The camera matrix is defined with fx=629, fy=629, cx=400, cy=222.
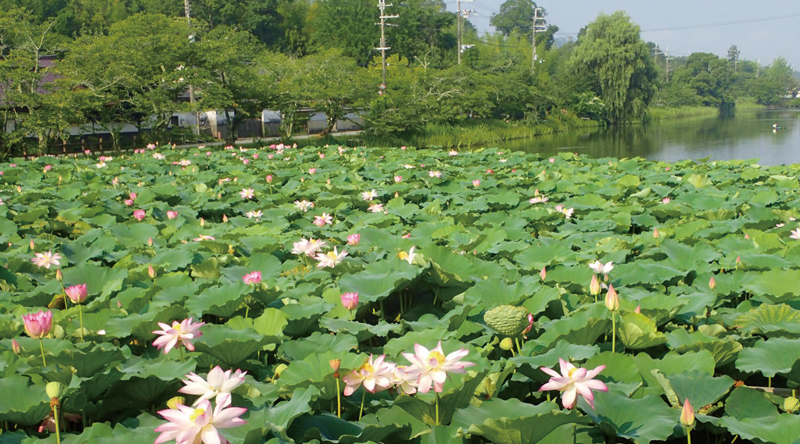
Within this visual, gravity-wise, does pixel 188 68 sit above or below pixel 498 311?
above

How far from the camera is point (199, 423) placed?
→ 1107 millimetres

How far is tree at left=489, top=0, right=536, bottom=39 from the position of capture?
106m

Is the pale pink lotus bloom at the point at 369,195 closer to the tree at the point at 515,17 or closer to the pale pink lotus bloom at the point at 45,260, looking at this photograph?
the pale pink lotus bloom at the point at 45,260

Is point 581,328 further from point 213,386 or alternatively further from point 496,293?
point 213,386

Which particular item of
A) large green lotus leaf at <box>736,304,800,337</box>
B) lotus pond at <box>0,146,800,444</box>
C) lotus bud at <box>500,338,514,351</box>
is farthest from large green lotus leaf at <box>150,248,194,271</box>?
large green lotus leaf at <box>736,304,800,337</box>

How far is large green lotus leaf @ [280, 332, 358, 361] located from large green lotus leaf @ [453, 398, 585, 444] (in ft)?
1.58

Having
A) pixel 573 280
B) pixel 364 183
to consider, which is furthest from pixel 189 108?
pixel 573 280

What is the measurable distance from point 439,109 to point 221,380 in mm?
26478

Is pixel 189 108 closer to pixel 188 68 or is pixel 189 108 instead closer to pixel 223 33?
pixel 188 68

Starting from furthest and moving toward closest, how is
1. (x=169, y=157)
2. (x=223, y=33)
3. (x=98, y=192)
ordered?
(x=223, y=33), (x=169, y=157), (x=98, y=192)

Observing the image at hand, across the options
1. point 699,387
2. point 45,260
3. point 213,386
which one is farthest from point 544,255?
point 45,260

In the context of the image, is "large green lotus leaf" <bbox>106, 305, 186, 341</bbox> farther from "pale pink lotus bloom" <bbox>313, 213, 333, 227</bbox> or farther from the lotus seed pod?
"pale pink lotus bloom" <bbox>313, 213, 333, 227</bbox>

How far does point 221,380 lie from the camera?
50.8 inches

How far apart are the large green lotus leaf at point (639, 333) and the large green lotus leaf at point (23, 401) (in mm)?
1461
